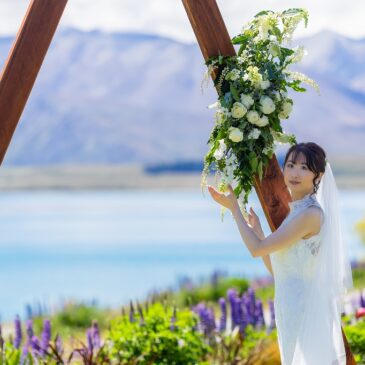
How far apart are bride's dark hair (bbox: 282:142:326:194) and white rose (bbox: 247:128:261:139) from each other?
292mm

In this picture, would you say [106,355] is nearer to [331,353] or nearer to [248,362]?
[248,362]

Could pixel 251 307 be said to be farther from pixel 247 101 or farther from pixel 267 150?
pixel 247 101

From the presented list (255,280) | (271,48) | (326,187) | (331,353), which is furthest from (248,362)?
(255,280)

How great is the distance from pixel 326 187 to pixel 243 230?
708mm

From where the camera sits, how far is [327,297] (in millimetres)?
5551

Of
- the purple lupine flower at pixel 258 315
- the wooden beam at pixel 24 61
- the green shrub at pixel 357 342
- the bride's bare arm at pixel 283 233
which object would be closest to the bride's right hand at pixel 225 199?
the bride's bare arm at pixel 283 233

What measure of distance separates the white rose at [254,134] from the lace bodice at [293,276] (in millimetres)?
495

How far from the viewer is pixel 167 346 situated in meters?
7.21

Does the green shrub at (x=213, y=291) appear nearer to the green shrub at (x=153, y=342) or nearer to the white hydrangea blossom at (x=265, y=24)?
the green shrub at (x=153, y=342)

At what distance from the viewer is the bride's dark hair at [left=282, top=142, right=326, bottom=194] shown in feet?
17.6

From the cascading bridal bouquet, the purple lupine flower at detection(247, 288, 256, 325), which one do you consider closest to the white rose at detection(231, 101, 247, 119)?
the cascading bridal bouquet

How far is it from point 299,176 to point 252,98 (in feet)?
2.10

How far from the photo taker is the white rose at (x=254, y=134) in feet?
18.5

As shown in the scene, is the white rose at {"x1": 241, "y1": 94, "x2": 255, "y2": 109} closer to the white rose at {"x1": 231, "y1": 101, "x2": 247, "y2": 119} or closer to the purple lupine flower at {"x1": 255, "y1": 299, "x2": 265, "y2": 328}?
the white rose at {"x1": 231, "y1": 101, "x2": 247, "y2": 119}
